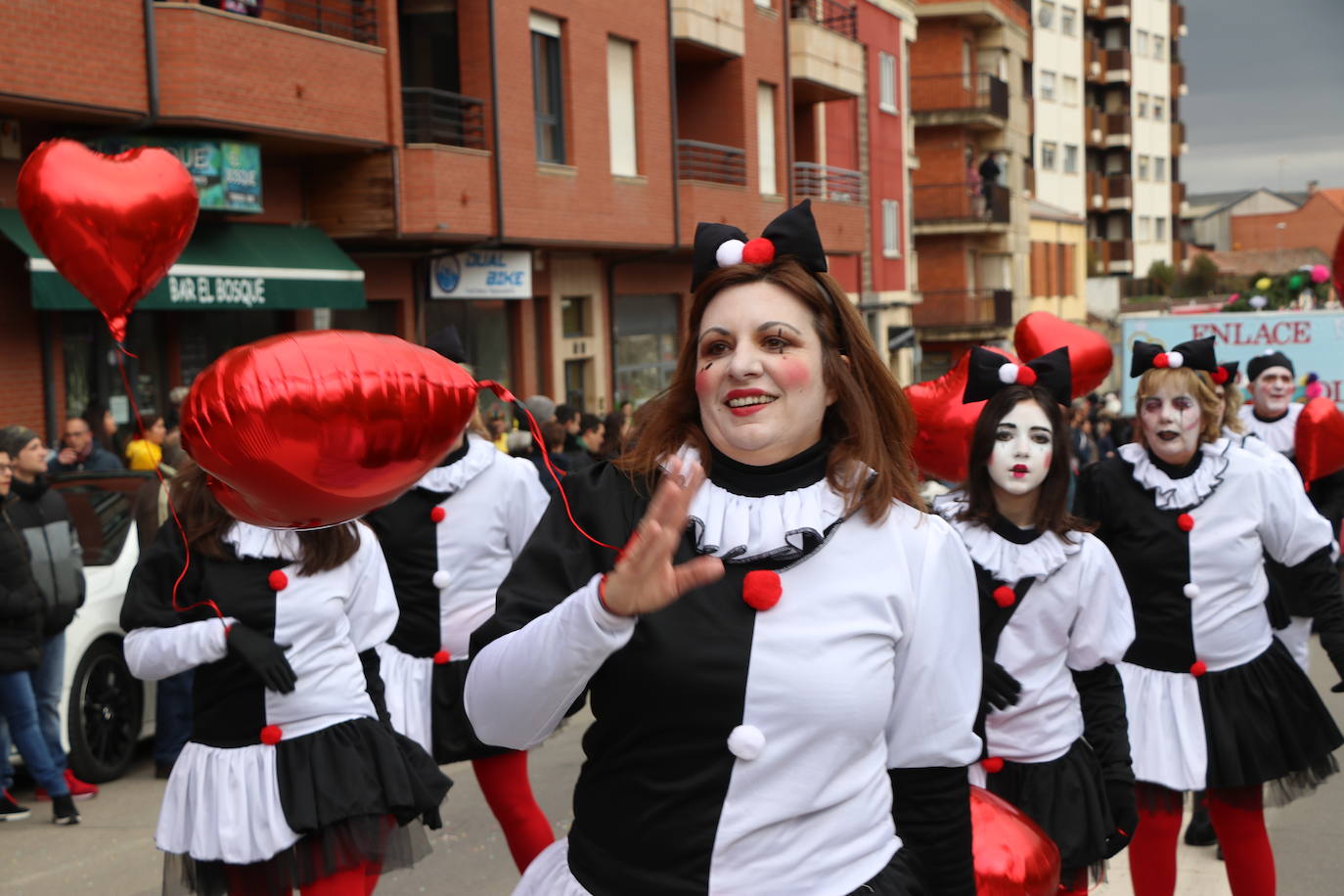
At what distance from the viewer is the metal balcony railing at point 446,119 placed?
61.3 feet

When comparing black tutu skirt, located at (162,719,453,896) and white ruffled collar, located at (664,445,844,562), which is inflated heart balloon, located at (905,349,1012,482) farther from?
white ruffled collar, located at (664,445,844,562)

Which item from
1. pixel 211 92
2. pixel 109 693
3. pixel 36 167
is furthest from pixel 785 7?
pixel 36 167

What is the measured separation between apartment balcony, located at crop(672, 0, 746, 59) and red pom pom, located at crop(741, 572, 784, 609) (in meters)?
21.7

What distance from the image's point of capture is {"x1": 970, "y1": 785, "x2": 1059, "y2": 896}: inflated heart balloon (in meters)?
3.09

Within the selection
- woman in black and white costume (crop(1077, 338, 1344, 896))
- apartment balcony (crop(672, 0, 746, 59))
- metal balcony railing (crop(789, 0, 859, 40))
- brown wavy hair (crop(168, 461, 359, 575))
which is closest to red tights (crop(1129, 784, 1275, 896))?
woman in black and white costume (crop(1077, 338, 1344, 896))

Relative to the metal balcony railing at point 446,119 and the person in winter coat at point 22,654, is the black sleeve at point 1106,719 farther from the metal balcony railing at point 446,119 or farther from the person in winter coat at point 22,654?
the metal balcony railing at point 446,119

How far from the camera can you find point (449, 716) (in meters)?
5.91

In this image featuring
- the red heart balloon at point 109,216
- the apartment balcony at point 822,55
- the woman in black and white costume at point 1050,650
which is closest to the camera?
the woman in black and white costume at point 1050,650

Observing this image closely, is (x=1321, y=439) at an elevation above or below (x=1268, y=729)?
above

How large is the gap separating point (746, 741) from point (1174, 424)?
11.0ft

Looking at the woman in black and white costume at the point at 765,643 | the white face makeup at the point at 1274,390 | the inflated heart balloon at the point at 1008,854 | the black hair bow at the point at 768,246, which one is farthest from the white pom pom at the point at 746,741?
the white face makeup at the point at 1274,390

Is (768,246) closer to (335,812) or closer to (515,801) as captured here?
(335,812)

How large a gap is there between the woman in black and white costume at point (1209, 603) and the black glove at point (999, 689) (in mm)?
1070

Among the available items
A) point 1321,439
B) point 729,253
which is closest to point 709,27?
point 1321,439
